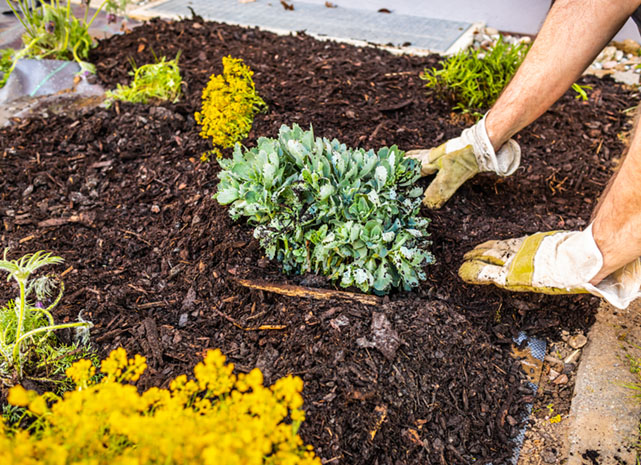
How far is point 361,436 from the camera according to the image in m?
1.63

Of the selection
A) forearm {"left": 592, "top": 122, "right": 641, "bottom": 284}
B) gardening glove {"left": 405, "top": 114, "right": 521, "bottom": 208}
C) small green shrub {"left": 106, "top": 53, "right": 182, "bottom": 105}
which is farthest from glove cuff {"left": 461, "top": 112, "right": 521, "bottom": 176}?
small green shrub {"left": 106, "top": 53, "right": 182, "bottom": 105}

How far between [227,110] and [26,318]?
147 cm

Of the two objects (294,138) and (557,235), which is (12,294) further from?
(557,235)

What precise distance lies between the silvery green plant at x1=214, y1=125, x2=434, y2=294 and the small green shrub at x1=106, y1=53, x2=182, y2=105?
153 cm

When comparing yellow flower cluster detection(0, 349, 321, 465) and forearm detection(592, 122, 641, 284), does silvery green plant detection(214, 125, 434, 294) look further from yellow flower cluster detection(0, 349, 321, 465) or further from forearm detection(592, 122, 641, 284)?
yellow flower cluster detection(0, 349, 321, 465)

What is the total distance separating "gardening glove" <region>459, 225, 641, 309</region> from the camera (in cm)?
190

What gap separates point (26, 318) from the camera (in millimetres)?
1813

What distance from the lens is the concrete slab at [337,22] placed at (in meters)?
4.38

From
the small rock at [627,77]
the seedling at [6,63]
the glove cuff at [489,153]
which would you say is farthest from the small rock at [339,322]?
the small rock at [627,77]

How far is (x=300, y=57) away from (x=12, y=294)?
261 centimetres

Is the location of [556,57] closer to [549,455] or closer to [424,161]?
[424,161]

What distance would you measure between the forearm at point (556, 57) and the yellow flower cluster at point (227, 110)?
1.37 meters

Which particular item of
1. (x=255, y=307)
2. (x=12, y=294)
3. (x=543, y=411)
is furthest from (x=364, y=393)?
(x=12, y=294)

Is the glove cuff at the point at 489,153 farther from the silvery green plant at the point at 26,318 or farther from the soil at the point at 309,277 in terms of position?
the silvery green plant at the point at 26,318
